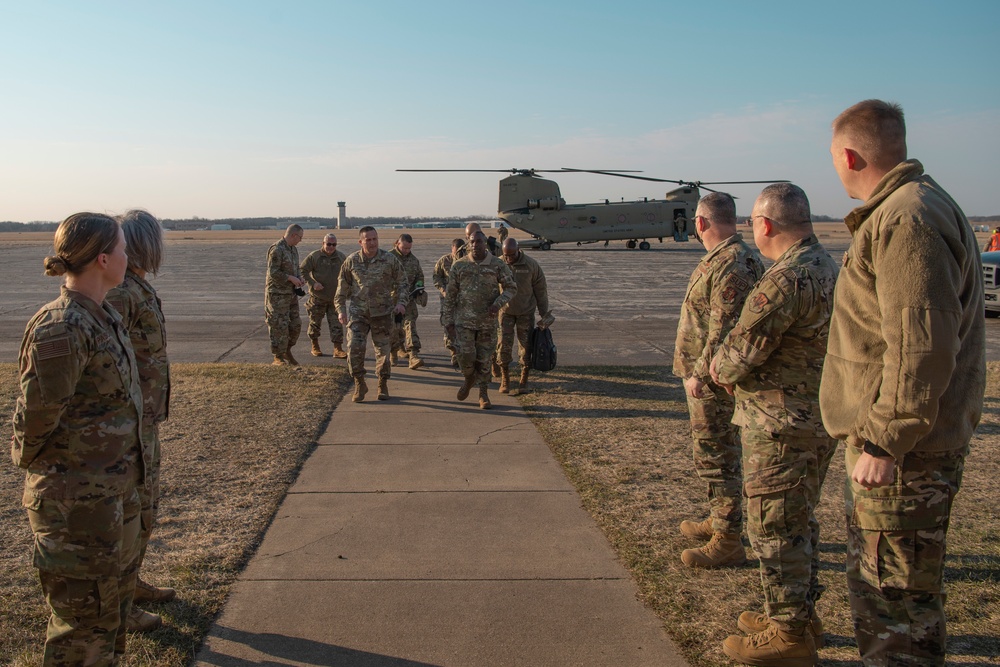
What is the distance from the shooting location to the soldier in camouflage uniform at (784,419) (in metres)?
3.43

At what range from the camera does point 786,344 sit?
142 inches

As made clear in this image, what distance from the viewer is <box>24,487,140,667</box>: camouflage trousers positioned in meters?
2.75

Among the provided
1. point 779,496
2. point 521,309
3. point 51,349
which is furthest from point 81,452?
point 521,309

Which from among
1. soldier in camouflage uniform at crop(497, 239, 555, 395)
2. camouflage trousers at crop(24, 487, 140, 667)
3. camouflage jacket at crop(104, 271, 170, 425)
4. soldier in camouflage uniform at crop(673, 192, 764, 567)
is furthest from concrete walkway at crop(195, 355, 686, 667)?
soldier in camouflage uniform at crop(497, 239, 555, 395)

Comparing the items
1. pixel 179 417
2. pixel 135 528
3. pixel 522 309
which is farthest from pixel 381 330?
pixel 135 528

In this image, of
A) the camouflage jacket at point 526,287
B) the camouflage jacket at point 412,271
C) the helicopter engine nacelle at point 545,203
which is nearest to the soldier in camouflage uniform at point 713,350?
the camouflage jacket at point 526,287

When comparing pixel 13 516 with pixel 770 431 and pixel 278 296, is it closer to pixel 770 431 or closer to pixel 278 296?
pixel 770 431

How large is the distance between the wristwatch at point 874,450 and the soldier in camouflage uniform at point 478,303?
19.4 ft

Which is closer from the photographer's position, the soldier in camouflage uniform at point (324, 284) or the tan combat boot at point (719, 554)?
the tan combat boot at point (719, 554)

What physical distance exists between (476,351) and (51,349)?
19.7 feet

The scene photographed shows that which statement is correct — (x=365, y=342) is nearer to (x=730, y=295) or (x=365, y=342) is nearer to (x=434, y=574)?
(x=434, y=574)

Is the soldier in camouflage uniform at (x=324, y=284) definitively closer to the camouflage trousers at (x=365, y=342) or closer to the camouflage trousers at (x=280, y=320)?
the camouflage trousers at (x=280, y=320)

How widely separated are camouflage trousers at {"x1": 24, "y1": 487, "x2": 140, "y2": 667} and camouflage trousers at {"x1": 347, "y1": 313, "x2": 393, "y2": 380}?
5.77m

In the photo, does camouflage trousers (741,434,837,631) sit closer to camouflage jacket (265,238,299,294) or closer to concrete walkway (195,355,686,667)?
concrete walkway (195,355,686,667)
